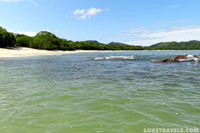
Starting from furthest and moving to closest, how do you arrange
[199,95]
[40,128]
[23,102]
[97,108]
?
[199,95] → [23,102] → [97,108] → [40,128]

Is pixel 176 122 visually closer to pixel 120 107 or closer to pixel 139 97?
pixel 120 107

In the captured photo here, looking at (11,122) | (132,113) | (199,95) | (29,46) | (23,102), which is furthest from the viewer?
(29,46)

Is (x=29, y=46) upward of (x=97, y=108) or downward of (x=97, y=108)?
upward

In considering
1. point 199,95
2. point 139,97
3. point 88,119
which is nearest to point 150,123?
point 88,119

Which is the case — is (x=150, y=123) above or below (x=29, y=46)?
below

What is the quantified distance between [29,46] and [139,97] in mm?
83189

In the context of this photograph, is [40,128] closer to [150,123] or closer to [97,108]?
[97,108]

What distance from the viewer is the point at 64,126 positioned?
15.0ft

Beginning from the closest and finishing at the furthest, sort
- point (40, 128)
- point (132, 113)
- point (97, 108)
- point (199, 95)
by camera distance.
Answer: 1. point (40, 128)
2. point (132, 113)
3. point (97, 108)
4. point (199, 95)

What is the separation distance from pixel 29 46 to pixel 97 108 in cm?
8340

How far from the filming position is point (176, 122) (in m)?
4.67

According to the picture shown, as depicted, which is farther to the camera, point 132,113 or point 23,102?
point 23,102

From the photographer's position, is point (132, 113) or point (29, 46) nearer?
point (132, 113)

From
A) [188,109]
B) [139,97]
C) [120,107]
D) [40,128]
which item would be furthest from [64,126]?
[188,109]
